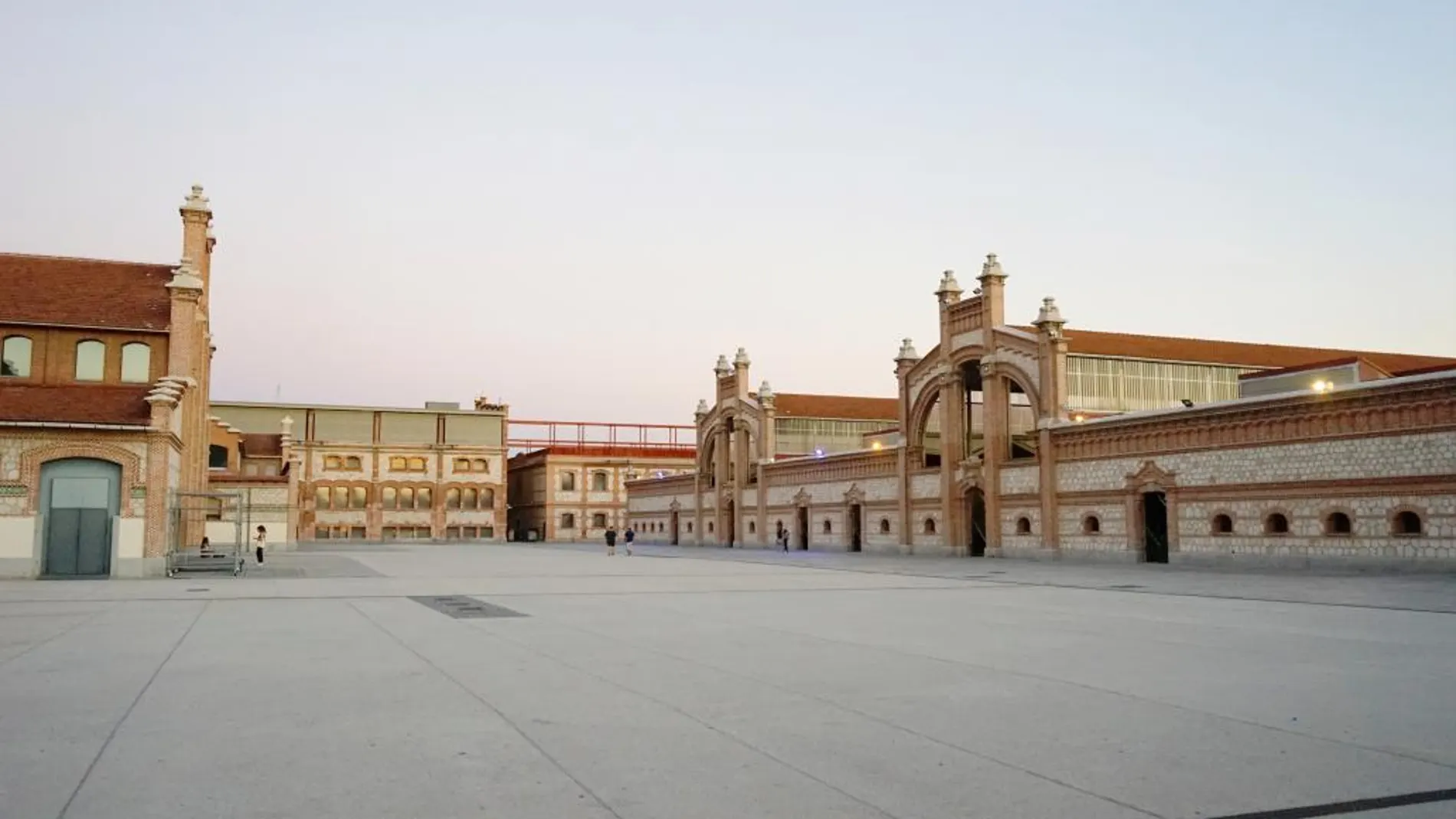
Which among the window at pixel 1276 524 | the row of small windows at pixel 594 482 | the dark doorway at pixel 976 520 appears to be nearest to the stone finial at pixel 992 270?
the dark doorway at pixel 976 520

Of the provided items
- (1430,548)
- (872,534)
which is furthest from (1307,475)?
(872,534)

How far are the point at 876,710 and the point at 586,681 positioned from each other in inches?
127

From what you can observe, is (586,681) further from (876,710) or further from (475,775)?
(475,775)

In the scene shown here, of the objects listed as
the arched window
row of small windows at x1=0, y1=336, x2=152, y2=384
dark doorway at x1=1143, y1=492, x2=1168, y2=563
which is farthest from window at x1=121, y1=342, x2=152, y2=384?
the arched window

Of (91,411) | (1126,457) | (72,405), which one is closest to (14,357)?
(72,405)

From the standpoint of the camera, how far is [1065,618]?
17609mm

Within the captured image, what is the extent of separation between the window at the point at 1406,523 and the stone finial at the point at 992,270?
19.3 meters

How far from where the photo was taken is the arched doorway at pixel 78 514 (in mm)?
30975

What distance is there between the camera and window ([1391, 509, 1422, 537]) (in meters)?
28.2

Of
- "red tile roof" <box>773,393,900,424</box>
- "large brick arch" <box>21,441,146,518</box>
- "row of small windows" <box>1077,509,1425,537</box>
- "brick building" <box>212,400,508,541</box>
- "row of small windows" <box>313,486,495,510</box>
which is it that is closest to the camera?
"row of small windows" <box>1077,509,1425,537</box>

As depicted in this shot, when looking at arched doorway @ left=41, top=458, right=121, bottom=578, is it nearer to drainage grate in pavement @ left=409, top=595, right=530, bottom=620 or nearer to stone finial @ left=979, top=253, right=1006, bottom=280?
drainage grate in pavement @ left=409, top=595, right=530, bottom=620

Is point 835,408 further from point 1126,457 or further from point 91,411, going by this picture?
point 91,411

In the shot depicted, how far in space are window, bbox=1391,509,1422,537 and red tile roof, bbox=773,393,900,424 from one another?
1704 inches

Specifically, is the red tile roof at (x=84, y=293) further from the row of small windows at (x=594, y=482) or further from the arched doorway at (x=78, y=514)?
the row of small windows at (x=594, y=482)
